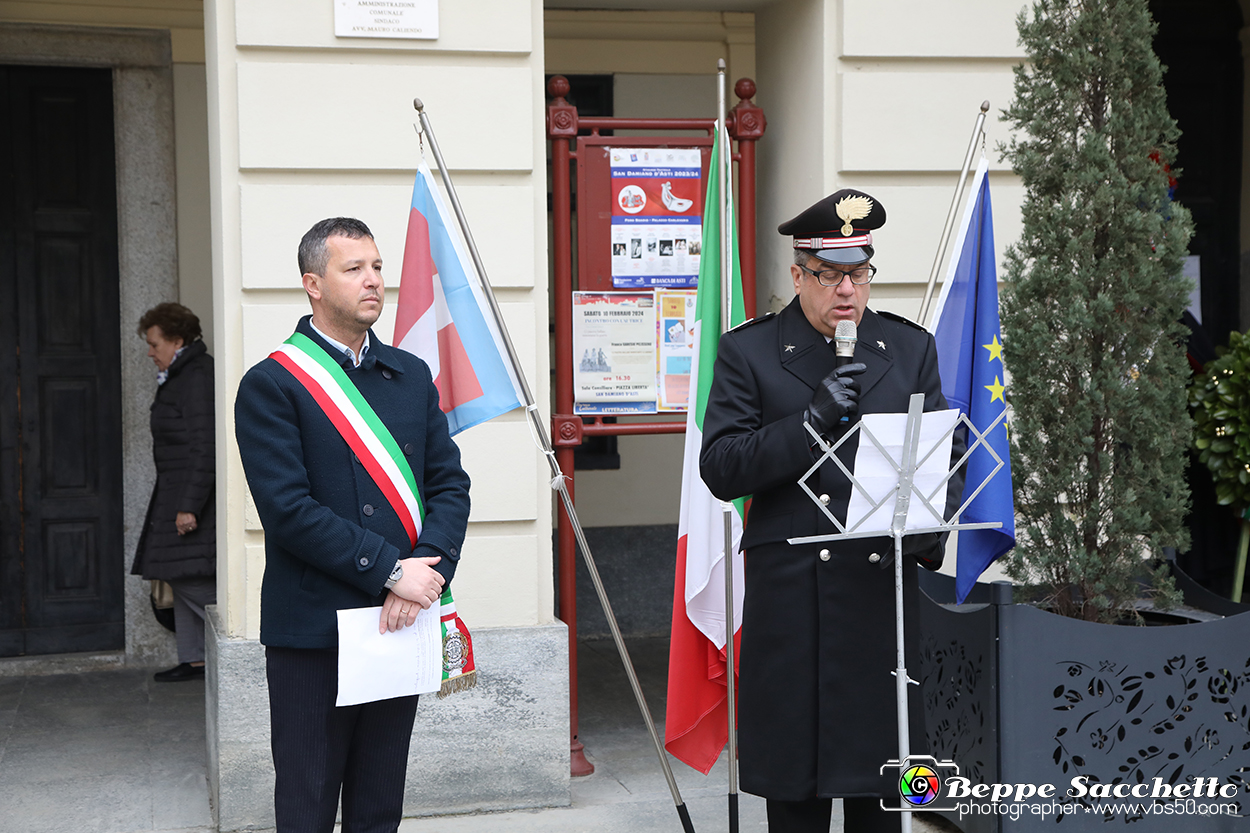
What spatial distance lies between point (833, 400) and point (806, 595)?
571mm

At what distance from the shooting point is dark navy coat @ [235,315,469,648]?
9.44 feet

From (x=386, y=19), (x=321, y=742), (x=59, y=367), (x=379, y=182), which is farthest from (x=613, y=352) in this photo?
(x=59, y=367)

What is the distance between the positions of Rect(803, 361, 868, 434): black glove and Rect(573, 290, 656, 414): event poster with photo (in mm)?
2148

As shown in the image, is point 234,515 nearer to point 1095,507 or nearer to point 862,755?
point 862,755

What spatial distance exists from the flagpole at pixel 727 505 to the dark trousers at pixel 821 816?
0.54 metres

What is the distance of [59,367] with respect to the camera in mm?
6703

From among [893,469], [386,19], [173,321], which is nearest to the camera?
[893,469]

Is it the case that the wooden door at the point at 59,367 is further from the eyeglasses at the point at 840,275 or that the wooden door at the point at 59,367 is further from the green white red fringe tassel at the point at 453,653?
the eyeglasses at the point at 840,275

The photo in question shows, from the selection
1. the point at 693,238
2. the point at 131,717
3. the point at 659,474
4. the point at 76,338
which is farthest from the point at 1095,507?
the point at 76,338

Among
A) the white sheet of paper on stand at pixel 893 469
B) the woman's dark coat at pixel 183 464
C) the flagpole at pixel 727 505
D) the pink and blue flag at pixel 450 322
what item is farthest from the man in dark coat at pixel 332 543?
the woman's dark coat at pixel 183 464

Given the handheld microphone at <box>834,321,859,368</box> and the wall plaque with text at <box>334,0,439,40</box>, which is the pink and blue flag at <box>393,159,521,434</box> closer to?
the wall plaque with text at <box>334,0,439,40</box>

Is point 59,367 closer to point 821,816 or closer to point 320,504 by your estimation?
point 320,504

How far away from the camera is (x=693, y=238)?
4.99 metres

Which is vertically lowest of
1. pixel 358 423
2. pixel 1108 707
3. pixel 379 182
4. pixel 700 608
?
pixel 1108 707
